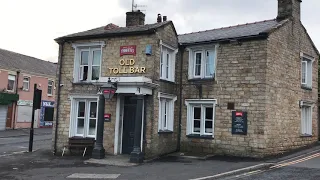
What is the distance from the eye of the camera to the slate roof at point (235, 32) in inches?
658

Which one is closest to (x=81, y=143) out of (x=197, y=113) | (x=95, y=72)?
(x=95, y=72)

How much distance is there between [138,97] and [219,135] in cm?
428

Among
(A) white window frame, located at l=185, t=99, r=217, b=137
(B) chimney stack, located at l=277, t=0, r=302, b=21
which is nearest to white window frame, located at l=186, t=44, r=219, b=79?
(A) white window frame, located at l=185, t=99, r=217, b=137

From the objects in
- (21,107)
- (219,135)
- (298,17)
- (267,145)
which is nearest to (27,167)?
(219,135)

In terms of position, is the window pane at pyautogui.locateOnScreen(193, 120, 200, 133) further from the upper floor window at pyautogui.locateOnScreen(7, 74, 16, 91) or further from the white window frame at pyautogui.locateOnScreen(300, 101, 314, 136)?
the upper floor window at pyautogui.locateOnScreen(7, 74, 16, 91)

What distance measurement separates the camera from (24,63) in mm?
38156

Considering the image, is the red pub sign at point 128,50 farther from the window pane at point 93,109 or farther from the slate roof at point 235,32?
the slate roof at point 235,32

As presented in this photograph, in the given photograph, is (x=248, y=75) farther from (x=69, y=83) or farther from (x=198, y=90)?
(x=69, y=83)

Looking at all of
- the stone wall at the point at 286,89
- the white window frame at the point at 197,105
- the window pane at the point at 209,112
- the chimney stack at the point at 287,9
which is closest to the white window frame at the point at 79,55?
the white window frame at the point at 197,105

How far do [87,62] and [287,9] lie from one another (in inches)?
397

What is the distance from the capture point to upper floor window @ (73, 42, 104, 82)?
17641 mm

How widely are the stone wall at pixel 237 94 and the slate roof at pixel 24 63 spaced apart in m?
23.5

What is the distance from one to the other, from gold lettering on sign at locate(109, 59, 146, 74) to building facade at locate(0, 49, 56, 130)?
818 inches

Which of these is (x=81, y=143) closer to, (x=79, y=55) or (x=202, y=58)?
(x=79, y=55)
